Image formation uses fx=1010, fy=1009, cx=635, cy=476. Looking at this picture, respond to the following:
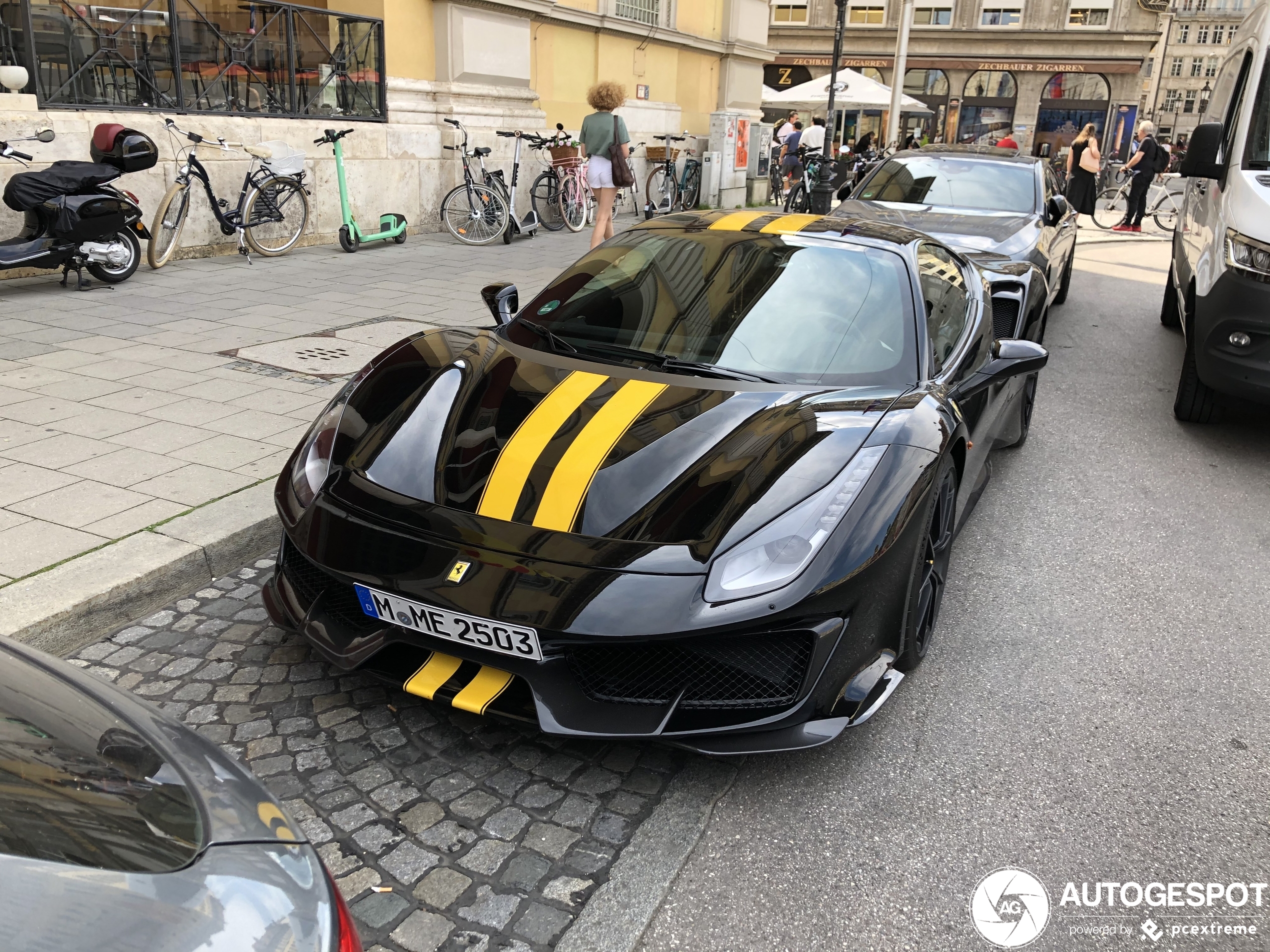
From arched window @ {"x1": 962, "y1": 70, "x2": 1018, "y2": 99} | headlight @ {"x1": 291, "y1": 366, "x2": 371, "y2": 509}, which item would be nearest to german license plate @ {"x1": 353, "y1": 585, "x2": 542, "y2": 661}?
headlight @ {"x1": 291, "y1": 366, "x2": 371, "y2": 509}

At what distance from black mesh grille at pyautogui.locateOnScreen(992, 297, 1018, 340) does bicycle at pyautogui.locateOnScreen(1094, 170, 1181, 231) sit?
44.3 feet

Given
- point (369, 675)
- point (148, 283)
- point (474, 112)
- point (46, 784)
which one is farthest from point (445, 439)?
point (474, 112)

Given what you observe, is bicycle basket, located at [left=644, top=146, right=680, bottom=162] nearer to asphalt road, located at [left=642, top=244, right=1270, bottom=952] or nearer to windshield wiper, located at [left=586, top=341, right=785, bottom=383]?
asphalt road, located at [left=642, top=244, right=1270, bottom=952]

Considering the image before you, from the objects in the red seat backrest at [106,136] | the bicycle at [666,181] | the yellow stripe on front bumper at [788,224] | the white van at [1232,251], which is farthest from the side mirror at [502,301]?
the bicycle at [666,181]

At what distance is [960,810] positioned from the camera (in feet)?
8.87

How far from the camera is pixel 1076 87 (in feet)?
158

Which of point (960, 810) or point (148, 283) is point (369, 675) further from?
point (148, 283)

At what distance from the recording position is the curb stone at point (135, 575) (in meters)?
3.23

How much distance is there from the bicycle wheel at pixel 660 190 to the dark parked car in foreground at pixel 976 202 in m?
8.23

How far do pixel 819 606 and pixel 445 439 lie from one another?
1.25 metres

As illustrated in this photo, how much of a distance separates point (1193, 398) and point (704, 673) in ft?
16.9

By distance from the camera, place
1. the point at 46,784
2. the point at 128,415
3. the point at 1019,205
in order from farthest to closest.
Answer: the point at 1019,205, the point at 128,415, the point at 46,784

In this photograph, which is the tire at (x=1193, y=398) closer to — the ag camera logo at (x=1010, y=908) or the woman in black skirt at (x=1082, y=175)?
the ag camera logo at (x=1010, y=908)

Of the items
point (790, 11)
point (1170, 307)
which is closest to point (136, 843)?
point (1170, 307)
